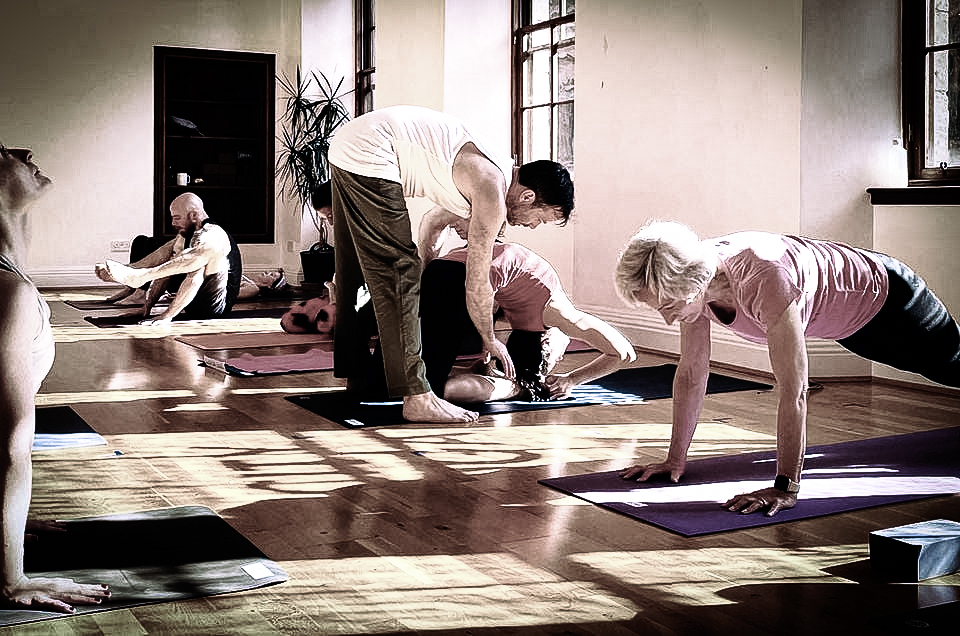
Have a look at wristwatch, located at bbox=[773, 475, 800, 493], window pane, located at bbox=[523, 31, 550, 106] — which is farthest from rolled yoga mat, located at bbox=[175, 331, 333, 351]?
wristwatch, located at bbox=[773, 475, 800, 493]

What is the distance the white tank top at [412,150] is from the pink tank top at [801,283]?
121cm

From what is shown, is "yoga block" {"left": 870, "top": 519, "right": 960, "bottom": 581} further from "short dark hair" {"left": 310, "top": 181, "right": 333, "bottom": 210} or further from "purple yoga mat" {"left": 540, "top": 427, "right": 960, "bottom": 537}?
"short dark hair" {"left": 310, "top": 181, "right": 333, "bottom": 210}

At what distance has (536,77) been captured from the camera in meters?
7.97

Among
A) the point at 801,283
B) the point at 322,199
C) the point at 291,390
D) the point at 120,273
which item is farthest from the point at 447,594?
the point at 120,273

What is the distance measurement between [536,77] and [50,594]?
250 inches

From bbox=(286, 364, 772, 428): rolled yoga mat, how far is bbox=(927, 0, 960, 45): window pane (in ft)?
5.46

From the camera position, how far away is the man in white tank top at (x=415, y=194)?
3.79m

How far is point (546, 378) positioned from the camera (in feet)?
15.1

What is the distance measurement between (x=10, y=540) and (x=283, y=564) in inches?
24.0

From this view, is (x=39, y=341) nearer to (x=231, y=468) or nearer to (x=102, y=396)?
(x=231, y=468)

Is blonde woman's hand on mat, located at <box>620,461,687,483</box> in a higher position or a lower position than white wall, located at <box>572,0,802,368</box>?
lower

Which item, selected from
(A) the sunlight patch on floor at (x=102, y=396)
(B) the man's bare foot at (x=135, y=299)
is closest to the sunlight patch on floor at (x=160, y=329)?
(B) the man's bare foot at (x=135, y=299)

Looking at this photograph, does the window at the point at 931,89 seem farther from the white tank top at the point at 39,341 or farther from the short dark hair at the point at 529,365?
the white tank top at the point at 39,341

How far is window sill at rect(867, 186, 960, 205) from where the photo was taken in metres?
4.71
